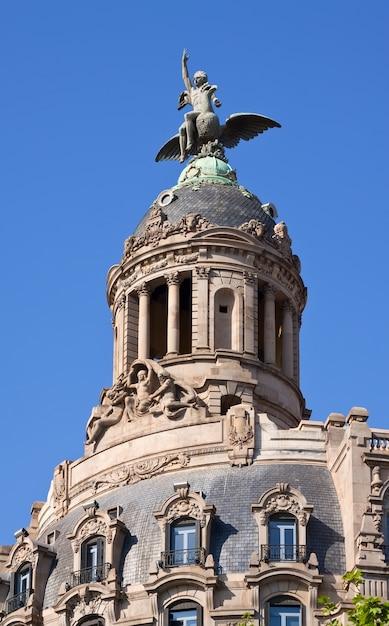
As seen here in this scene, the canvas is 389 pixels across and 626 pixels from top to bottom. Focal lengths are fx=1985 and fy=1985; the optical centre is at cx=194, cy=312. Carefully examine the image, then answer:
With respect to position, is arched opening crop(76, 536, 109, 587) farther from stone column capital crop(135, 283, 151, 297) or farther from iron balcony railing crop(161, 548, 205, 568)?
stone column capital crop(135, 283, 151, 297)

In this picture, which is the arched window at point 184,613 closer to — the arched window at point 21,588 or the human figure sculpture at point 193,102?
the arched window at point 21,588

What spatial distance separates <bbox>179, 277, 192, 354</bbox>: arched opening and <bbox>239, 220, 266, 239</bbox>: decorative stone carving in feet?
10.9

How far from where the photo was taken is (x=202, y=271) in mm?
86750

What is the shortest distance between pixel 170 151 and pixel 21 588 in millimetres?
27692

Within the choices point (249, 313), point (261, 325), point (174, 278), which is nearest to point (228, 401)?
point (249, 313)

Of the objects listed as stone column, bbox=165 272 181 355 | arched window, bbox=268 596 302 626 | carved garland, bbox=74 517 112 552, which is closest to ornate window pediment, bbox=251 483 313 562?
arched window, bbox=268 596 302 626

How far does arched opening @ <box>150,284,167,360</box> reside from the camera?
8944 cm

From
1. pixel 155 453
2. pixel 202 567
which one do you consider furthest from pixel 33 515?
pixel 202 567

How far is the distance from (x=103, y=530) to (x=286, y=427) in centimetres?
1235

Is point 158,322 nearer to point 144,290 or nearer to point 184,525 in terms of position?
point 144,290

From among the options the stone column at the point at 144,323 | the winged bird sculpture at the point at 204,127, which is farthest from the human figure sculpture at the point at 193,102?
the stone column at the point at 144,323

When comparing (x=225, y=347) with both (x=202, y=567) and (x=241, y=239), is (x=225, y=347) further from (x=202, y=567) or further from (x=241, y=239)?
(x=202, y=567)

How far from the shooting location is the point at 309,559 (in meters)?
73.3

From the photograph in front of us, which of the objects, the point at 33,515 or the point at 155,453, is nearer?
the point at 155,453
